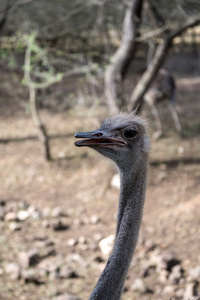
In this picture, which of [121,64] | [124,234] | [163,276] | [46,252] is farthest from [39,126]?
[124,234]

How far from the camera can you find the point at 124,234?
1.83m

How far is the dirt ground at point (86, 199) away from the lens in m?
3.59

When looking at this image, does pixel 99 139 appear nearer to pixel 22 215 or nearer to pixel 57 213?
pixel 57 213

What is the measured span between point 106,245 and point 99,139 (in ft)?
7.64

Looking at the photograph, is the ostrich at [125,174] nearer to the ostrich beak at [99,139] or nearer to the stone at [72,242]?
the ostrich beak at [99,139]

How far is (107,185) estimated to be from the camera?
5.29 metres

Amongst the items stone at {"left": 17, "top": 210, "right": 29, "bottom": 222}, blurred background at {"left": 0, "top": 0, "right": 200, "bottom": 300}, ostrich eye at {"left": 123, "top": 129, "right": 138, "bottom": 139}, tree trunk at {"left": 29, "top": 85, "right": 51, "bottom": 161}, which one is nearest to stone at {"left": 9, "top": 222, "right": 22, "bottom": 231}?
blurred background at {"left": 0, "top": 0, "right": 200, "bottom": 300}

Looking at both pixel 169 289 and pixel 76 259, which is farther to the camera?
pixel 76 259

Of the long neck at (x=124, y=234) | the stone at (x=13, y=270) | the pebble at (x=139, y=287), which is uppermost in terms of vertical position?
the stone at (x=13, y=270)

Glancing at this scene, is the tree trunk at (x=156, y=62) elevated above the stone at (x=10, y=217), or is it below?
above

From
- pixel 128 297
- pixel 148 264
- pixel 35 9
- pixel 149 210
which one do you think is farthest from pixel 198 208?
pixel 35 9

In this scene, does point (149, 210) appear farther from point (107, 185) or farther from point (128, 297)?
point (128, 297)

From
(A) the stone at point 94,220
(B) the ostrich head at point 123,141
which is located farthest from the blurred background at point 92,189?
(B) the ostrich head at point 123,141

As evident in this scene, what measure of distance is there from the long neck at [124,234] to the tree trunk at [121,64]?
10.8 ft
